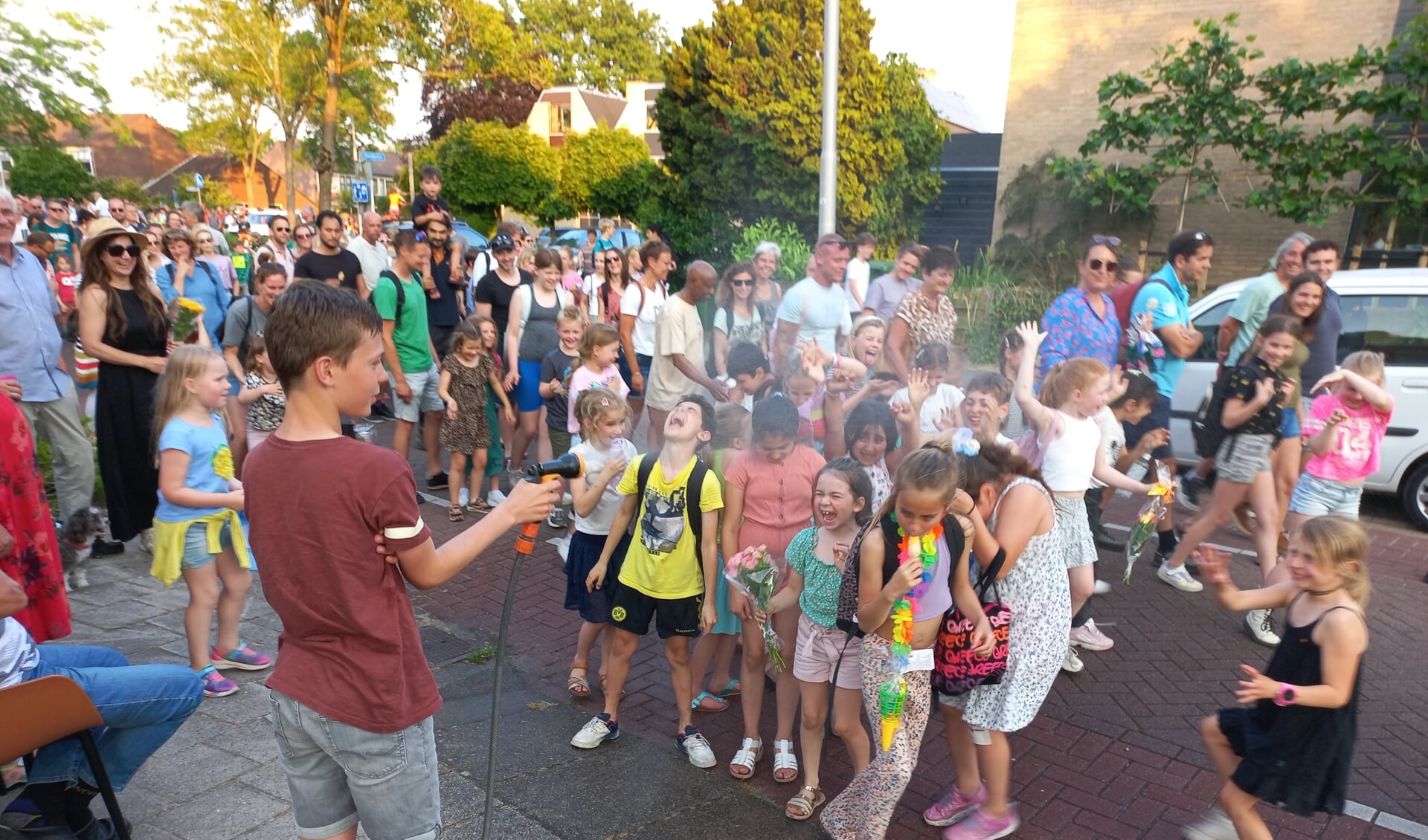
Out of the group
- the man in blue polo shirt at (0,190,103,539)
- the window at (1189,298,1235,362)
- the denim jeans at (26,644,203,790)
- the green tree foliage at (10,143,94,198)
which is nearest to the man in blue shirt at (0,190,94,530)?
the man in blue polo shirt at (0,190,103,539)

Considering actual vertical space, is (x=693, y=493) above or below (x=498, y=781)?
above

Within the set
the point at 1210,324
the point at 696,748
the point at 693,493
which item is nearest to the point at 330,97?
the point at 1210,324

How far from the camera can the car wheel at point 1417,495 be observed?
659cm

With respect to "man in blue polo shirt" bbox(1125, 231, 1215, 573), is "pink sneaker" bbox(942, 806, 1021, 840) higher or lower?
lower

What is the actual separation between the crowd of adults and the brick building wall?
10044 mm

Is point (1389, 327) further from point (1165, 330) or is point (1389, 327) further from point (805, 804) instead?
point (805, 804)

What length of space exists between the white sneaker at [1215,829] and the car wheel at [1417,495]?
486cm

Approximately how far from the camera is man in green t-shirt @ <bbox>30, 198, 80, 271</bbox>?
13.0 m

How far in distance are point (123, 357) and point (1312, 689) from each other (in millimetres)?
5680

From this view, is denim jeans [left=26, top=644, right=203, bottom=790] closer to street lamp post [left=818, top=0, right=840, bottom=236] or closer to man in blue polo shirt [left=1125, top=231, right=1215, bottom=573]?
man in blue polo shirt [left=1125, top=231, right=1215, bottom=573]

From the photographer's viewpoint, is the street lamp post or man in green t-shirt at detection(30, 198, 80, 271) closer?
the street lamp post

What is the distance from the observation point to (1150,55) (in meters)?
15.4

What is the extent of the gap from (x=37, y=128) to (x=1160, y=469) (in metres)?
Result: 42.1

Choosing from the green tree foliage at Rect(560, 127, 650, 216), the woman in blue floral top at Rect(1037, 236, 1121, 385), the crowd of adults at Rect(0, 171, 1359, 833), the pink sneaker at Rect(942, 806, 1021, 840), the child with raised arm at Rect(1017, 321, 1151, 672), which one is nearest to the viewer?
the pink sneaker at Rect(942, 806, 1021, 840)
